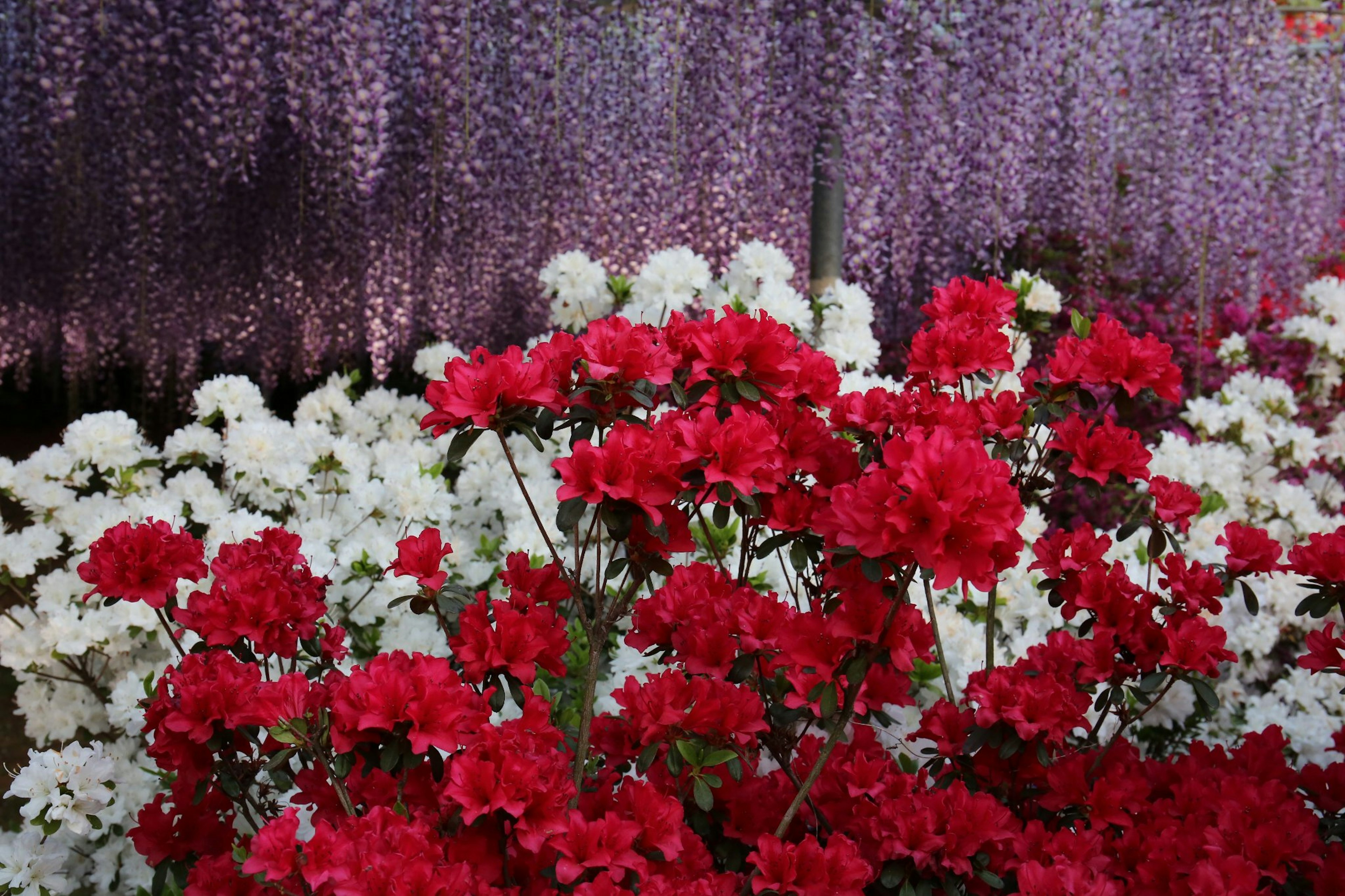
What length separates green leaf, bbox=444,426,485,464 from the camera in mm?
1193

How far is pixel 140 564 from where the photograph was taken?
134 centimetres

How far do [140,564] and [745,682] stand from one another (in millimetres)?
799

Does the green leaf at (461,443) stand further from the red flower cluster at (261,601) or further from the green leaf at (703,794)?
the green leaf at (703,794)

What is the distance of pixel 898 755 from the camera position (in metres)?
1.68

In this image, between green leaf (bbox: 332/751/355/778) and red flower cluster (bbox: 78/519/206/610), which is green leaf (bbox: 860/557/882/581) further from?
red flower cluster (bbox: 78/519/206/610)

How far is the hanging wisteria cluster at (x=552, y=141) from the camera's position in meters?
3.44

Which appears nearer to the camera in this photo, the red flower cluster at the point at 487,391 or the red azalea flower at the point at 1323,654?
the red flower cluster at the point at 487,391

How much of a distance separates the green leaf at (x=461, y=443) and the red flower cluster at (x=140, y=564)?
0.42m

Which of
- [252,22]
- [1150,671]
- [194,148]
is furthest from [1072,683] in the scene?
[194,148]

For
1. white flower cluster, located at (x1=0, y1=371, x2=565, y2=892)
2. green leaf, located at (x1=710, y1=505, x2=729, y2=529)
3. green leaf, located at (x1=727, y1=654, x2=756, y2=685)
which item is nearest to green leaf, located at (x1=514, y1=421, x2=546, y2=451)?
green leaf, located at (x1=710, y1=505, x2=729, y2=529)

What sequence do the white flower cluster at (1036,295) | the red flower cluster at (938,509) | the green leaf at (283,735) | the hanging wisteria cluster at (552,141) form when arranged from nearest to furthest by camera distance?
the red flower cluster at (938,509), the green leaf at (283,735), the white flower cluster at (1036,295), the hanging wisteria cluster at (552,141)

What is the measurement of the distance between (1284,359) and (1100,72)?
132 cm

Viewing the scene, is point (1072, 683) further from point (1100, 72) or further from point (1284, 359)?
point (1100, 72)

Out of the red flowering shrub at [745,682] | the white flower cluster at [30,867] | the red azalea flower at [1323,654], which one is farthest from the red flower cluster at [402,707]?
the red azalea flower at [1323,654]
